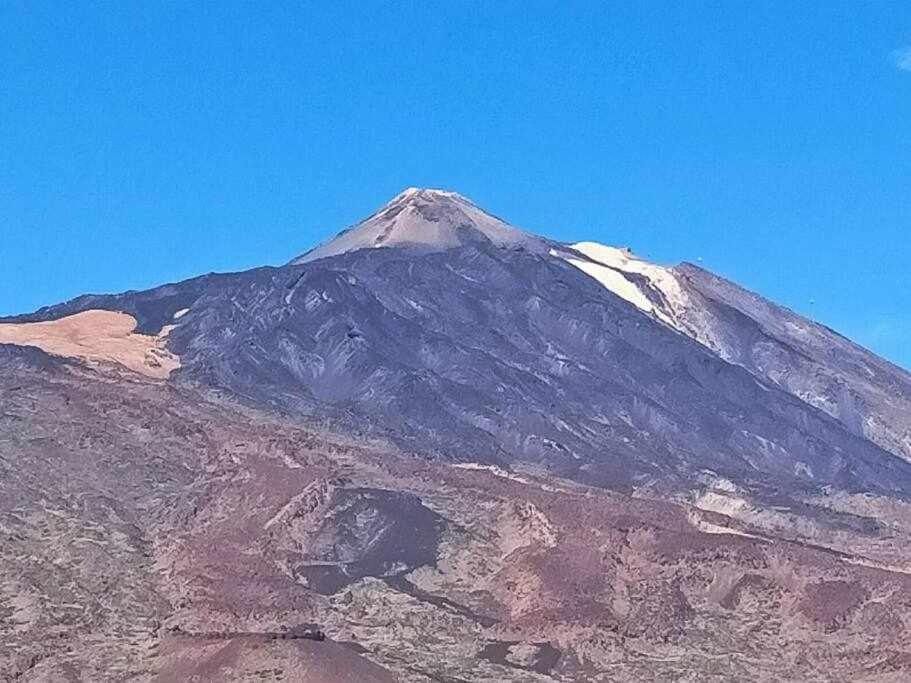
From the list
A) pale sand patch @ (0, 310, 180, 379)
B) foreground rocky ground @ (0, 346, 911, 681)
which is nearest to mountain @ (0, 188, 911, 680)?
foreground rocky ground @ (0, 346, 911, 681)

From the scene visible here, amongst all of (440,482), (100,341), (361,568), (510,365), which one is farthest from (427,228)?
(361,568)

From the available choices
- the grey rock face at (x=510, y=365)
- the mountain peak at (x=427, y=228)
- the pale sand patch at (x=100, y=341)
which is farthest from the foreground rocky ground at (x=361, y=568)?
the mountain peak at (x=427, y=228)

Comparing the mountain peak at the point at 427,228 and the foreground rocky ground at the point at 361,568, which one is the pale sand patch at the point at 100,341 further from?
the mountain peak at the point at 427,228

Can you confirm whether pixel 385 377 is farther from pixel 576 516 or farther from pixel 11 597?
pixel 11 597

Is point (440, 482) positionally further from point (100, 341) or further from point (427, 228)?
point (427, 228)

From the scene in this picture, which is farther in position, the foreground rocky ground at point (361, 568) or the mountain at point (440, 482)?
the mountain at point (440, 482)

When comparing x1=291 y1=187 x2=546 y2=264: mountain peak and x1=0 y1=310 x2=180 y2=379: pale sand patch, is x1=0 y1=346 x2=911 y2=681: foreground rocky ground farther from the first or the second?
x1=291 y1=187 x2=546 y2=264: mountain peak
